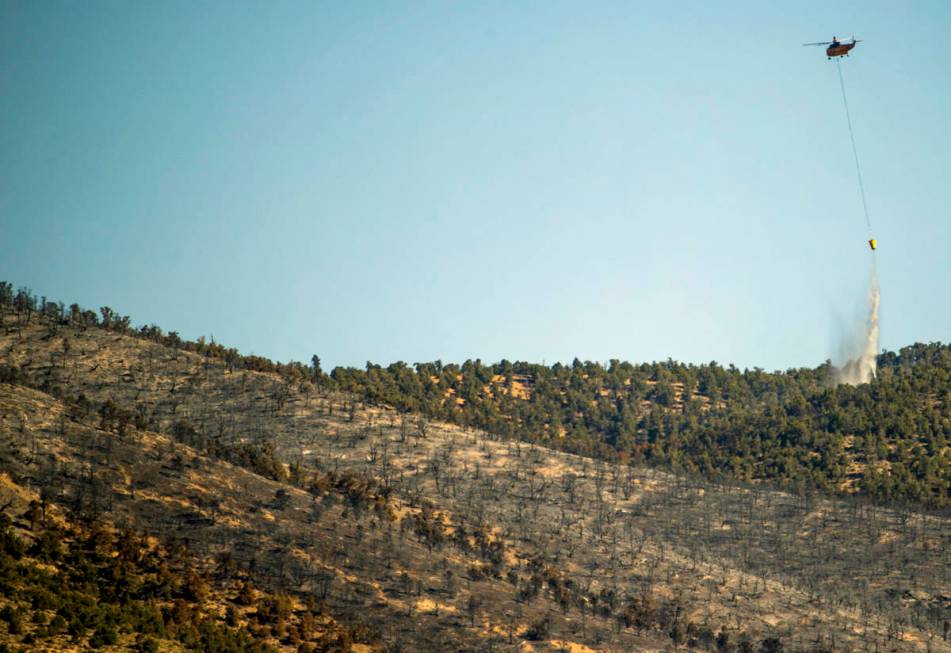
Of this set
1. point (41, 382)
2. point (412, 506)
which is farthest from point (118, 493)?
point (41, 382)

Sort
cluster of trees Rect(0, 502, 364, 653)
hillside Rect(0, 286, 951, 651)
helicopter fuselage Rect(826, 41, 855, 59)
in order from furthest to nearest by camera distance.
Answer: helicopter fuselage Rect(826, 41, 855, 59) → hillside Rect(0, 286, 951, 651) → cluster of trees Rect(0, 502, 364, 653)

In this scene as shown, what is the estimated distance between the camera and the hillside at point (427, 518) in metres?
113

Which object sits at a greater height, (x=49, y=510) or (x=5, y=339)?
(x=5, y=339)

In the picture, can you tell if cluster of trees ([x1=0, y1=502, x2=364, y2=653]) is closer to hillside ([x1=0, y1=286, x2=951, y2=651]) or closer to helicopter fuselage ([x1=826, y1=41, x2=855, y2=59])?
hillside ([x1=0, y1=286, x2=951, y2=651])

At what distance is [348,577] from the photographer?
115m

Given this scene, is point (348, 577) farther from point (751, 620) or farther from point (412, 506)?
point (751, 620)

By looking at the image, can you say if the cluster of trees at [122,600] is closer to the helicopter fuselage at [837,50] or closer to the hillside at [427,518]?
the hillside at [427,518]

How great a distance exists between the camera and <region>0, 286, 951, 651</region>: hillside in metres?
113

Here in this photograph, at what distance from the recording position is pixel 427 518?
144 m

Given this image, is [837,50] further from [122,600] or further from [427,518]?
[122,600]

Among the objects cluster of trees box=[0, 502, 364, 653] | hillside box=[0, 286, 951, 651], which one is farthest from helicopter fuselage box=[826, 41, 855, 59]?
cluster of trees box=[0, 502, 364, 653]

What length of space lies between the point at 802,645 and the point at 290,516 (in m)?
49.7

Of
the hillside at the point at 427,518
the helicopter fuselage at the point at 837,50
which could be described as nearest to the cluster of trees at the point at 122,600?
the hillside at the point at 427,518

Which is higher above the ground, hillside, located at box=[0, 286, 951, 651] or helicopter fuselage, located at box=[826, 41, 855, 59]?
helicopter fuselage, located at box=[826, 41, 855, 59]
